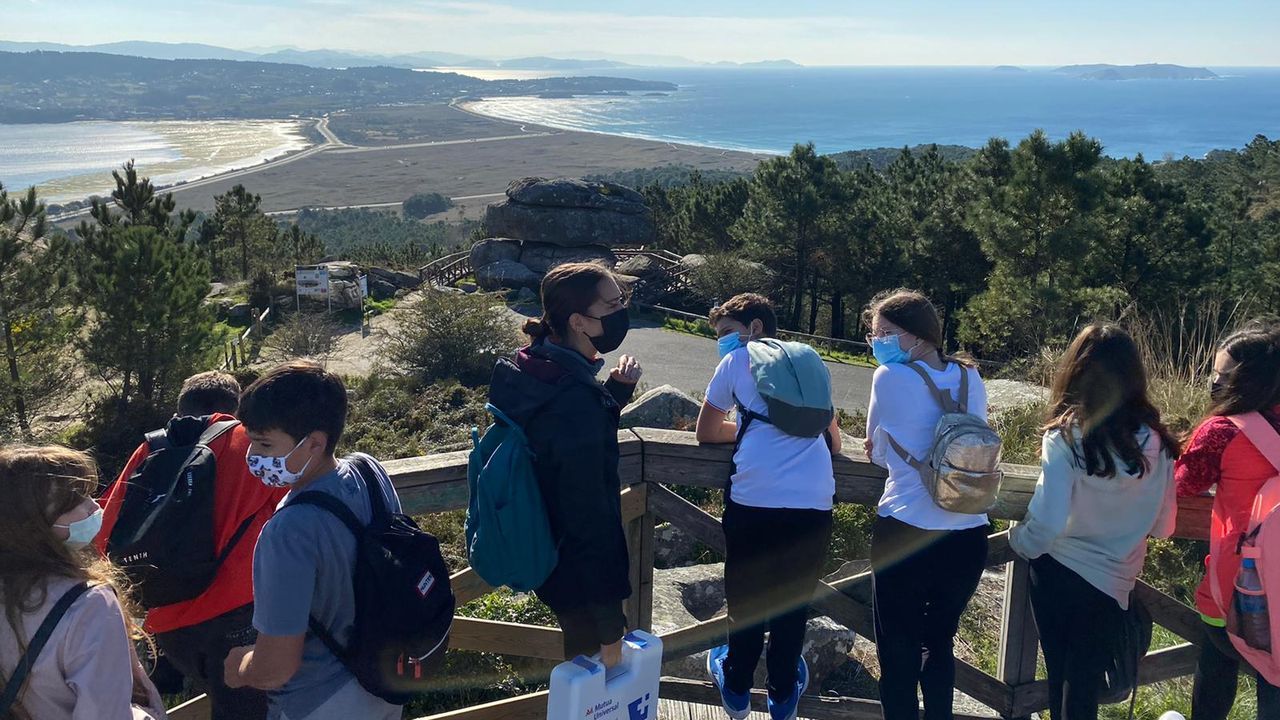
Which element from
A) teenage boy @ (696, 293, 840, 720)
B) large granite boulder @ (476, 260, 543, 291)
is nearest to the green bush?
teenage boy @ (696, 293, 840, 720)

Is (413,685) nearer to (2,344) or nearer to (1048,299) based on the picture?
(2,344)

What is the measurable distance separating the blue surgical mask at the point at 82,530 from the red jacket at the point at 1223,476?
3138 mm

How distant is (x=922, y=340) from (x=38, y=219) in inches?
752

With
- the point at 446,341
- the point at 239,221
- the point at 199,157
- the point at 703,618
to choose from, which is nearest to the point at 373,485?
the point at 703,618

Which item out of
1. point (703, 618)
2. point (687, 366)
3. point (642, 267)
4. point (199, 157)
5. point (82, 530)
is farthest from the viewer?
point (199, 157)

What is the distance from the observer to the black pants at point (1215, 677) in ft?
9.72

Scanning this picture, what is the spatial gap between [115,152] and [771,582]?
176788 millimetres

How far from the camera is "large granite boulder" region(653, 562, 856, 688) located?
173 inches

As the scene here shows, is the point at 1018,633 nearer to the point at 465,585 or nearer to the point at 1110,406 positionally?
the point at 1110,406

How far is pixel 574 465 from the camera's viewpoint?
7.52ft

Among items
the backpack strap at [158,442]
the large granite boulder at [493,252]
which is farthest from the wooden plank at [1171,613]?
the large granite boulder at [493,252]

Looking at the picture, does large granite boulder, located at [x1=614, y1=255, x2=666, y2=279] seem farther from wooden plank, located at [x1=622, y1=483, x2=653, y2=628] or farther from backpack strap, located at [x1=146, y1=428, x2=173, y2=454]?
backpack strap, located at [x1=146, y1=428, x2=173, y2=454]

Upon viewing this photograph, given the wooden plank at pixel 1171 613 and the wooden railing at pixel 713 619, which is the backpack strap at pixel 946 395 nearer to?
the wooden railing at pixel 713 619

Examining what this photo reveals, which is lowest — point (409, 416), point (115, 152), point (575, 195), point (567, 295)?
point (409, 416)
